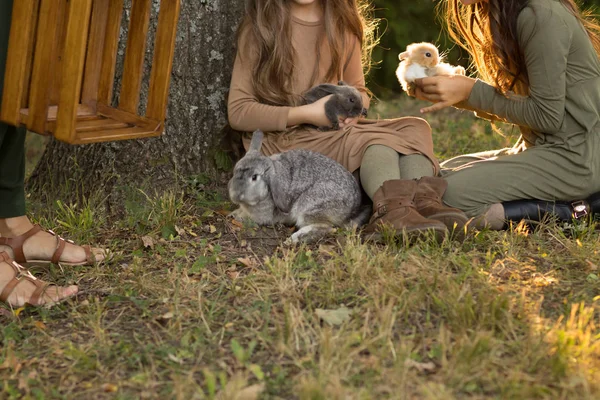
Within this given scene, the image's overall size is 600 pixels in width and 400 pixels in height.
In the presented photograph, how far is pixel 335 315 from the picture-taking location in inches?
93.9

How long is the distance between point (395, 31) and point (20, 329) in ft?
15.4

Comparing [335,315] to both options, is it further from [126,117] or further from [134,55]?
[134,55]

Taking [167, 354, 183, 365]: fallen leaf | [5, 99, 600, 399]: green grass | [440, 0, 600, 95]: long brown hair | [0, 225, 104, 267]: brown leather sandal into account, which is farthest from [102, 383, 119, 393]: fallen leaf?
[440, 0, 600, 95]: long brown hair

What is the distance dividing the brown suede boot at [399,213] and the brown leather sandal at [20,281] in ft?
4.40

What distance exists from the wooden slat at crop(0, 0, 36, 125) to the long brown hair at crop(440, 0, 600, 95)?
210 centimetres

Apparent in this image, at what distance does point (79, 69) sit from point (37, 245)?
95cm

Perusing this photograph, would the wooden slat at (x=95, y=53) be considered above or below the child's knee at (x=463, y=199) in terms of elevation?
above

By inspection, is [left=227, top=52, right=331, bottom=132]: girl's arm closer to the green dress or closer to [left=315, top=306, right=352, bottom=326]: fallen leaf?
the green dress

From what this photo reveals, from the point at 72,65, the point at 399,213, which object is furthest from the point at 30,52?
the point at 399,213

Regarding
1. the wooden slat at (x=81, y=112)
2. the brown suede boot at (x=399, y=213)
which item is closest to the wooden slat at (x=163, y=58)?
the wooden slat at (x=81, y=112)

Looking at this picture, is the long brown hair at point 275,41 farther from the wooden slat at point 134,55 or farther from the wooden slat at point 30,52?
the wooden slat at point 30,52

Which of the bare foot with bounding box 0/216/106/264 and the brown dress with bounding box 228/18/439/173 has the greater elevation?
the brown dress with bounding box 228/18/439/173

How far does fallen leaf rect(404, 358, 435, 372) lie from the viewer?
209 centimetres

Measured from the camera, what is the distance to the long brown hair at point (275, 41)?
11.5 ft
